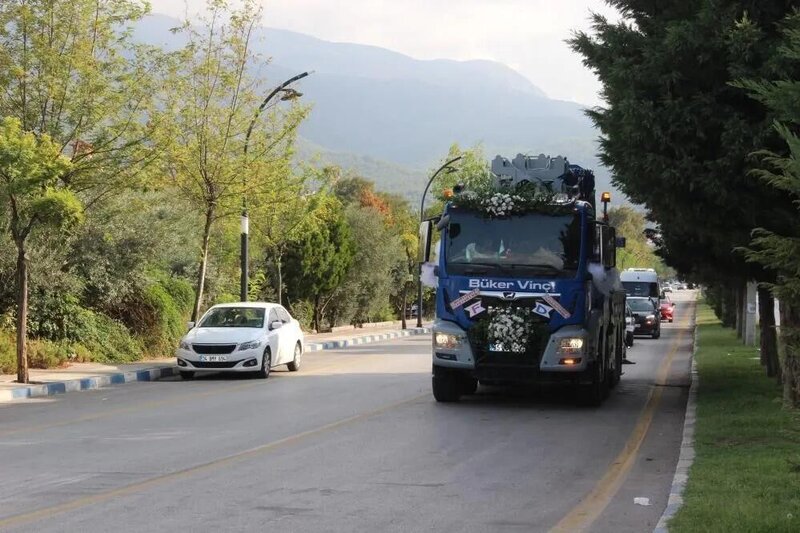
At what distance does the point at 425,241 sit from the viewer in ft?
53.5

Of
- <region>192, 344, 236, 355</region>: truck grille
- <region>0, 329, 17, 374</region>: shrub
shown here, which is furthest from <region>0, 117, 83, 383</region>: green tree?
<region>192, 344, 236, 355</region>: truck grille

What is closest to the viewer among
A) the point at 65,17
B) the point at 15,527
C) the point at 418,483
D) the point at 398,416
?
the point at 15,527

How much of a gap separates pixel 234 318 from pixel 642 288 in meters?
25.7

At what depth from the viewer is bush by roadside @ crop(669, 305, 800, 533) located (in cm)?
731

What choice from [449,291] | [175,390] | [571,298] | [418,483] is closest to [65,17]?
[175,390]

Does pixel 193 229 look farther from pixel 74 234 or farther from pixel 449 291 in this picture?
pixel 449 291

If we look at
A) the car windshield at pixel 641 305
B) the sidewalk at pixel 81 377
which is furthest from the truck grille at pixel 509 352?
the car windshield at pixel 641 305

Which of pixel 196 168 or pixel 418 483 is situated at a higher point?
pixel 196 168

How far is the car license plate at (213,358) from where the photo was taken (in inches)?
846

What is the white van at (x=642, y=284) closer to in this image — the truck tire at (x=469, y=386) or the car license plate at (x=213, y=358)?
the car license plate at (x=213, y=358)

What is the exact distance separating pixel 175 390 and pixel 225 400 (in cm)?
239

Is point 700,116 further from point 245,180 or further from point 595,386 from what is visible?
point 245,180

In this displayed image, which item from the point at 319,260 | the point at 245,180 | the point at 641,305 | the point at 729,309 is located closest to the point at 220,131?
the point at 245,180

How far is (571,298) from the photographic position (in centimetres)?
1540
